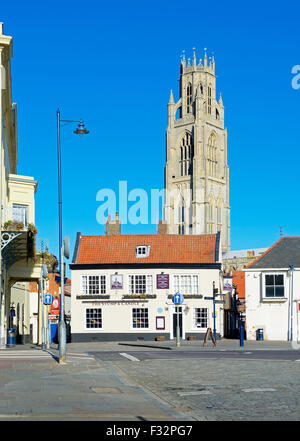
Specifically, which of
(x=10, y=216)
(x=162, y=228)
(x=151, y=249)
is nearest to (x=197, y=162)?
(x=162, y=228)

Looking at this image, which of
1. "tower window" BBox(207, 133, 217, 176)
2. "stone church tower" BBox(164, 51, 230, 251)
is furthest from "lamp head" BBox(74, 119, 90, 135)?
"tower window" BBox(207, 133, 217, 176)

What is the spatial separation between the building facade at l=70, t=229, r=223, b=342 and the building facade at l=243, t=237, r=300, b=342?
3783 mm

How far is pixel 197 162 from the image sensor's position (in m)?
147

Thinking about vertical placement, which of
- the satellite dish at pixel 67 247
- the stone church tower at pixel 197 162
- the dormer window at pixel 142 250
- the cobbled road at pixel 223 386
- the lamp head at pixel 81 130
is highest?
the stone church tower at pixel 197 162

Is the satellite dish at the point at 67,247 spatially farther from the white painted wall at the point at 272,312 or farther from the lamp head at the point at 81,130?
the white painted wall at the point at 272,312

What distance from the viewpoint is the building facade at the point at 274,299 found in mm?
48438

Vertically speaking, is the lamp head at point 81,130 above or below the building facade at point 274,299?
above

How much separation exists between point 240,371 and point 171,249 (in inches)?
1373

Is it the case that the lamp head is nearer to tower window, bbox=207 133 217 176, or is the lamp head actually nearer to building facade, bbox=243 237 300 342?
building facade, bbox=243 237 300 342

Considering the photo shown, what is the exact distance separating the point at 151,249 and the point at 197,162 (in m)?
93.1

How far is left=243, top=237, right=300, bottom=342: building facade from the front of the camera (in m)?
48.4

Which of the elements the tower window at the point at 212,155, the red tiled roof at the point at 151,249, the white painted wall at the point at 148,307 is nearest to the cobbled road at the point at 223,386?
the white painted wall at the point at 148,307

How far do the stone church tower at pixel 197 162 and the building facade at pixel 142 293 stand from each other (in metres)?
86.3
